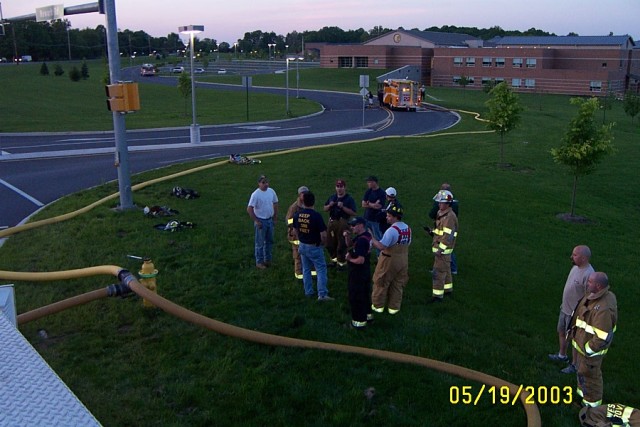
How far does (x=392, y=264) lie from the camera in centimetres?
849

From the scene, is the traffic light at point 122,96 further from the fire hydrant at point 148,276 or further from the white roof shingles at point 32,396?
the white roof shingles at point 32,396

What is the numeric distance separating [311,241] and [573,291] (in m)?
3.64

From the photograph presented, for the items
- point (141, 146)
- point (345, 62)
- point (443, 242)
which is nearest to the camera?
point (443, 242)

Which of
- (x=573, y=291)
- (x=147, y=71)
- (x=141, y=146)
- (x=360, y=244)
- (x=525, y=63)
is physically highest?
A: (x=525, y=63)

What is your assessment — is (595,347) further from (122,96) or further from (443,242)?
(122,96)

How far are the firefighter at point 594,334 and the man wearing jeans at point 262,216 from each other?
559 centimetres

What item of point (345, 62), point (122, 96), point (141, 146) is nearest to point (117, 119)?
point (122, 96)

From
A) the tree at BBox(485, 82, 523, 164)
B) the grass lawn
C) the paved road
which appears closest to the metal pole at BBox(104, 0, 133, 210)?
the paved road

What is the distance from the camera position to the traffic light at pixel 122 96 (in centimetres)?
1348

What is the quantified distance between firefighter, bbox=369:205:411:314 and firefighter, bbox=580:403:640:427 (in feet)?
10.2

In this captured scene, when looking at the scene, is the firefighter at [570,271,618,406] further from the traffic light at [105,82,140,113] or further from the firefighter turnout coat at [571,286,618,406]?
the traffic light at [105,82,140,113]

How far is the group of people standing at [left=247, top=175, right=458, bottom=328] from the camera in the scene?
8.20 metres

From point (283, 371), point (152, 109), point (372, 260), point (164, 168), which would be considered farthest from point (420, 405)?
point (152, 109)

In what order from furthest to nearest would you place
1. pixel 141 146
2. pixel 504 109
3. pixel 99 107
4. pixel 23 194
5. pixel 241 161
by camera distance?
1. pixel 99 107
2. pixel 141 146
3. pixel 504 109
4. pixel 241 161
5. pixel 23 194
